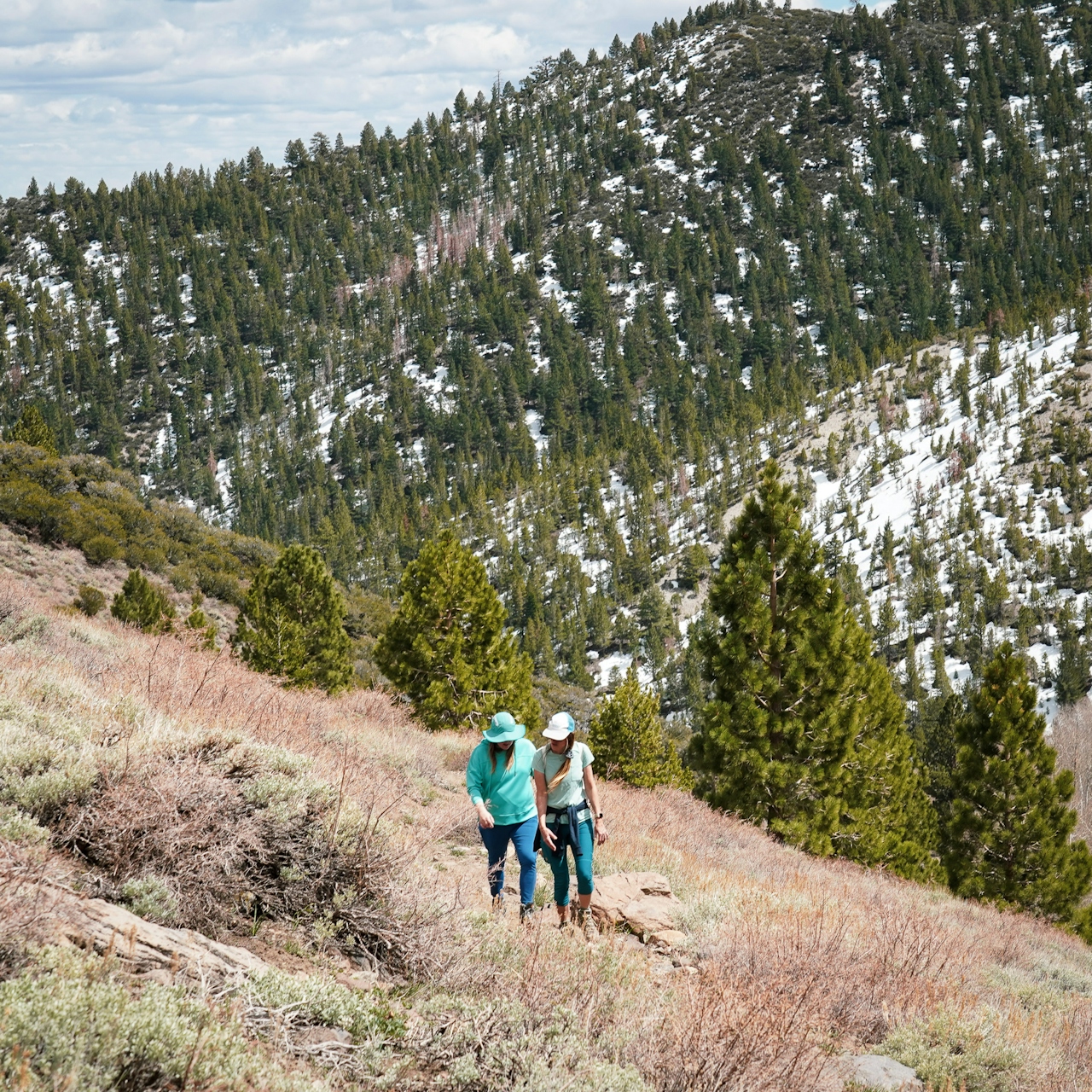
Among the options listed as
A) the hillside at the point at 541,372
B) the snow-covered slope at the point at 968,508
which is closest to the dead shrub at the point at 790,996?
the snow-covered slope at the point at 968,508

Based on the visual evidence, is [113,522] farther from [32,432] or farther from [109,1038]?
[109,1038]

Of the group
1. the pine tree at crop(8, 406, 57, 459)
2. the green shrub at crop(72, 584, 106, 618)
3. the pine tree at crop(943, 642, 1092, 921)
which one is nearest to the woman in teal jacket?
the pine tree at crop(943, 642, 1092, 921)

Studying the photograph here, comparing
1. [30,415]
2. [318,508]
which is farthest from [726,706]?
[318,508]

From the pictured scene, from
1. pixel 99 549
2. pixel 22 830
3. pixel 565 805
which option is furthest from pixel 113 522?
pixel 22 830

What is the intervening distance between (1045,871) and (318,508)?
427ft

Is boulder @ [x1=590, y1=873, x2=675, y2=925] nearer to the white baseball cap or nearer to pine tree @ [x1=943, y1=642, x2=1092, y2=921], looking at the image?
the white baseball cap

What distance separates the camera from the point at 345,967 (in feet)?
13.7

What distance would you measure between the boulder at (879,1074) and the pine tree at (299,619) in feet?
61.0

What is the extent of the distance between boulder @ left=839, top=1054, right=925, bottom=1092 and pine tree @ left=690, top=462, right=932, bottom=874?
10771mm

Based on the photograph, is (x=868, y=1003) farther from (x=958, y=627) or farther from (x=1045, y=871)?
(x=958, y=627)

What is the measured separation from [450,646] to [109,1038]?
1690 cm

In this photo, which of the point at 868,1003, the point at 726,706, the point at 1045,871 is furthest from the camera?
the point at 1045,871

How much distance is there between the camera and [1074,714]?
268 feet

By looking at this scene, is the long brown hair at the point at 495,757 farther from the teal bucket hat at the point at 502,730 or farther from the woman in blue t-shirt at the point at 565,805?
the woman in blue t-shirt at the point at 565,805
